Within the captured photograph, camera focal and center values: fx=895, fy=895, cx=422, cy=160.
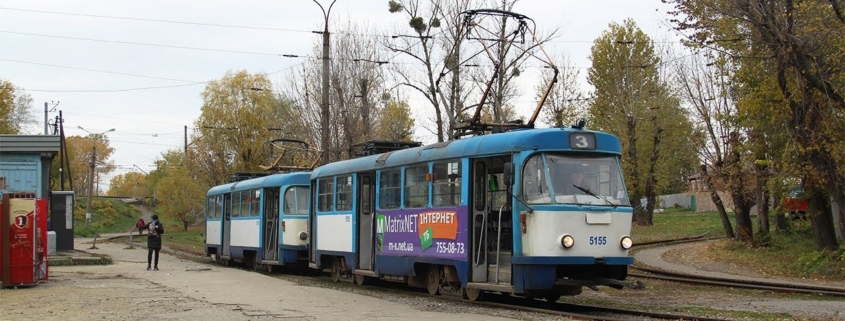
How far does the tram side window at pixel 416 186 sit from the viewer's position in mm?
15617

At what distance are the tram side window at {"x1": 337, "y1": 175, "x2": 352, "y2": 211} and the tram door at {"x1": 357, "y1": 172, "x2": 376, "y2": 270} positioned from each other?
1.41 ft

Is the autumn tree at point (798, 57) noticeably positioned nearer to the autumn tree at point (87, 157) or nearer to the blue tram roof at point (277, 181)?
the blue tram roof at point (277, 181)

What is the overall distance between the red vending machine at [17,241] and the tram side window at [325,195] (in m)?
5.97

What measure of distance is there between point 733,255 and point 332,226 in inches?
582

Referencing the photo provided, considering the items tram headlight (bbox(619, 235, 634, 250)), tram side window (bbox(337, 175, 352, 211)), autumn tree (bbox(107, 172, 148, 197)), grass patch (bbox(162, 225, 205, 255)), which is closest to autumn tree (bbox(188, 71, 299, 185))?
grass patch (bbox(162, 225, 205, 255))

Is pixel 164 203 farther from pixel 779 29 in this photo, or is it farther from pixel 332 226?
pixel 779 29

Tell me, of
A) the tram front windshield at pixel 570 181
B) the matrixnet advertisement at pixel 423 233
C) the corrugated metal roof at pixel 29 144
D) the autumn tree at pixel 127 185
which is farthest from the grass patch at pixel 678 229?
the autumn tree at pixel 127 185

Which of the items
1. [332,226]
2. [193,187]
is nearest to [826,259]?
[332,226]

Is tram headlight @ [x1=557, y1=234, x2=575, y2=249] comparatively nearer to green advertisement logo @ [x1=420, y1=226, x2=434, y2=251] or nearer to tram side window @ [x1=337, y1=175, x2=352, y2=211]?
green advertisement logo @ [x1=420, y1=226, x2=434, y2=251]

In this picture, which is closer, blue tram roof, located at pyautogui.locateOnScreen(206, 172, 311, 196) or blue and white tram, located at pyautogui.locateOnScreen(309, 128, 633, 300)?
blue and white tram, located at pyautogui.locateOnScreen(309, 128, 633, 300)

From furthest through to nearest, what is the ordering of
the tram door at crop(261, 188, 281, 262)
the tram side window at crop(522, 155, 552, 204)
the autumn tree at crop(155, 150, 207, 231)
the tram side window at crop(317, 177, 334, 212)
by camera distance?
the autumn tree at crop(155, 150, 207, 231), the tram door at crop(261, 188, 281, 262), the tram side window at crop(317, 177, 334, 212), the tram side window at crop(522, 155, 552, 204)

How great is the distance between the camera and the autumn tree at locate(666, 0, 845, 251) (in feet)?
65.9

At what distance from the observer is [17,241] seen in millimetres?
17000

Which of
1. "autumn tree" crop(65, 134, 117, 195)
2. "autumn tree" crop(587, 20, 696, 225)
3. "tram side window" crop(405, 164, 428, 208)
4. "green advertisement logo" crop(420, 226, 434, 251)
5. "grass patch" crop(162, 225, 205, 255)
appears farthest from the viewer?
"autumn tree" crop(65, 134, 117, 195)
